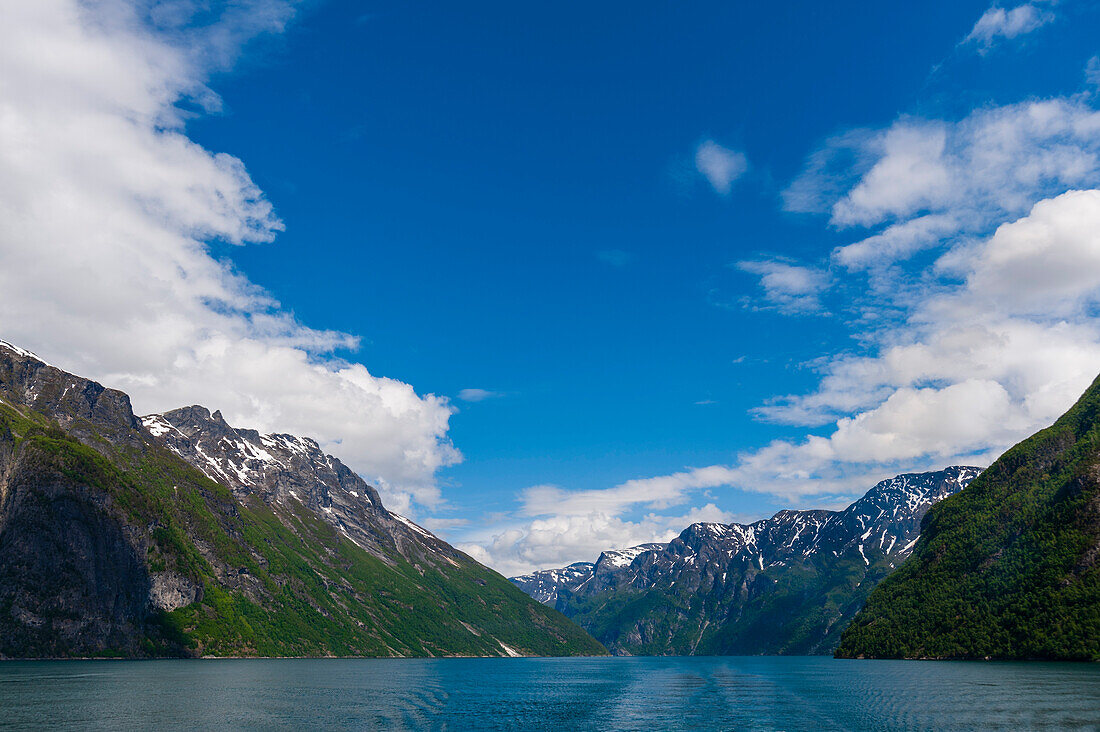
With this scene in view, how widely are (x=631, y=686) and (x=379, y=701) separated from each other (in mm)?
80544

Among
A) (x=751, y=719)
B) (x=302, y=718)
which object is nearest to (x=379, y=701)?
(x=302, y=718)

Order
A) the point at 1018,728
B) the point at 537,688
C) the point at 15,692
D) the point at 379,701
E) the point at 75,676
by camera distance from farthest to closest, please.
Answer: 1. the point at 537,688
2. the point at 75,676
3. the point at 379,701
4. the point at 15,692
5. the point at 1018,728

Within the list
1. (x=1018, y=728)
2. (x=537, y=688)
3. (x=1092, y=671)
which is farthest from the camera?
(x=537, y=688)

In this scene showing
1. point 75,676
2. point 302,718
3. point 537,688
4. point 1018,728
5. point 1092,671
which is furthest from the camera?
point 537,688

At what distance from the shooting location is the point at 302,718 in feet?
312

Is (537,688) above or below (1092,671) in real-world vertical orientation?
below

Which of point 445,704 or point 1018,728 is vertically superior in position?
point 1018,728

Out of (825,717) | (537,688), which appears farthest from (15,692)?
(825,717)

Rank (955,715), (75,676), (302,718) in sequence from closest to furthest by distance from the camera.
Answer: (955,715), (302,718), (75,676)

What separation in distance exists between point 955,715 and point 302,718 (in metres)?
91.9

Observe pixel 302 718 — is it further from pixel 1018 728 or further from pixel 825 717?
pixel 1018 728

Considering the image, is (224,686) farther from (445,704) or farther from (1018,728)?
(1018,728)

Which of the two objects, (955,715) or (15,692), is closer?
(955,715)

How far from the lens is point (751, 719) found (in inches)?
3777
